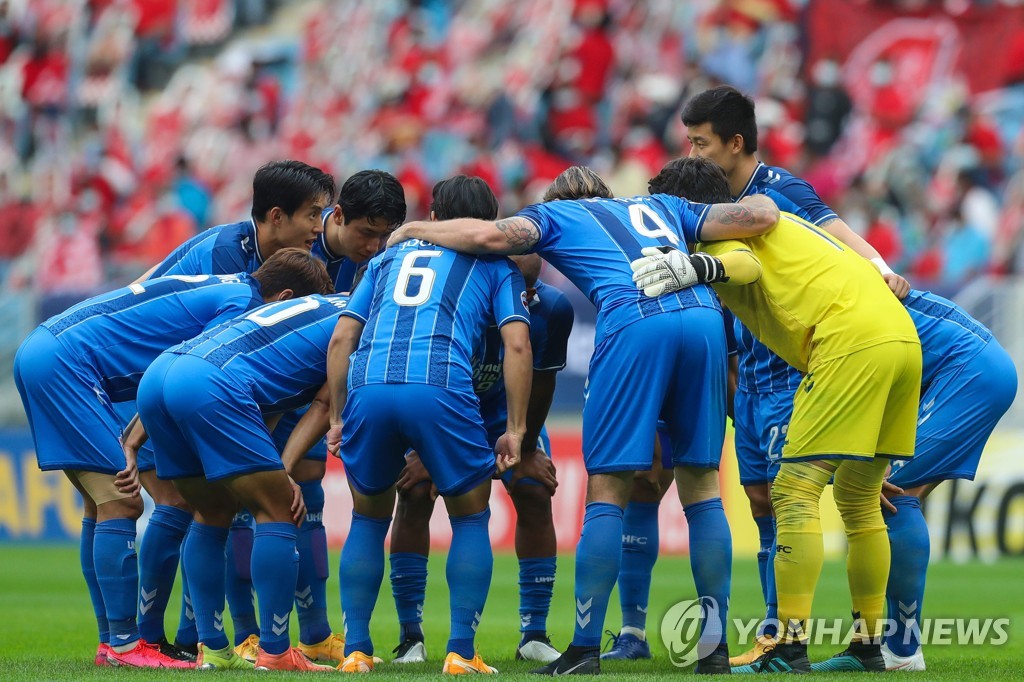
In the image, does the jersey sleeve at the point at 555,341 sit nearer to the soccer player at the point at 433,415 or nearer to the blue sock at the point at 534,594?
the soccer player at the point at 433,415

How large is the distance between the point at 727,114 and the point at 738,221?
113 cm

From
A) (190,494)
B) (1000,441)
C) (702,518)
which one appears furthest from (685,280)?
(1000,441)

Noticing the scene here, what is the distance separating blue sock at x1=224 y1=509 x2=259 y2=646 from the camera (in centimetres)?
655

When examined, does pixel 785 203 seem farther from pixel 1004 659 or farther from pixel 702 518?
pixel 1004 659

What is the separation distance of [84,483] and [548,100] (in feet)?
43.6

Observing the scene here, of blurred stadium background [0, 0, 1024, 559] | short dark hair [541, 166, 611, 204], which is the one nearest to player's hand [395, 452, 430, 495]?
short dark hair [541, 166, 611, 204]

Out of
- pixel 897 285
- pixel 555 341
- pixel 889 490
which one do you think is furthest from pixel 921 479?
pixel 555 341

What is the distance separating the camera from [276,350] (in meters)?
6.04

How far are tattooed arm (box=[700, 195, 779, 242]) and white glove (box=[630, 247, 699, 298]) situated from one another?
0.33 meters

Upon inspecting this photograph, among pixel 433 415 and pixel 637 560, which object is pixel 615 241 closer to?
pixel 433 415

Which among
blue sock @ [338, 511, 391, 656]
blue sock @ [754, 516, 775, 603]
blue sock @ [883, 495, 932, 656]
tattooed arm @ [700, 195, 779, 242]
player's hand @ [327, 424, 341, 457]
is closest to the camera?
blue sock @ [338, 511, 391, 656]

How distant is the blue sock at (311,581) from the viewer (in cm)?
671

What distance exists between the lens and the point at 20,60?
20.4 meters

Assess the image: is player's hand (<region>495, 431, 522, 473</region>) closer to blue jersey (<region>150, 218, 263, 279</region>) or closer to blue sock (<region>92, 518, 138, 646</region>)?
blue sock (<region>92, 518, 138, 646</region>)
